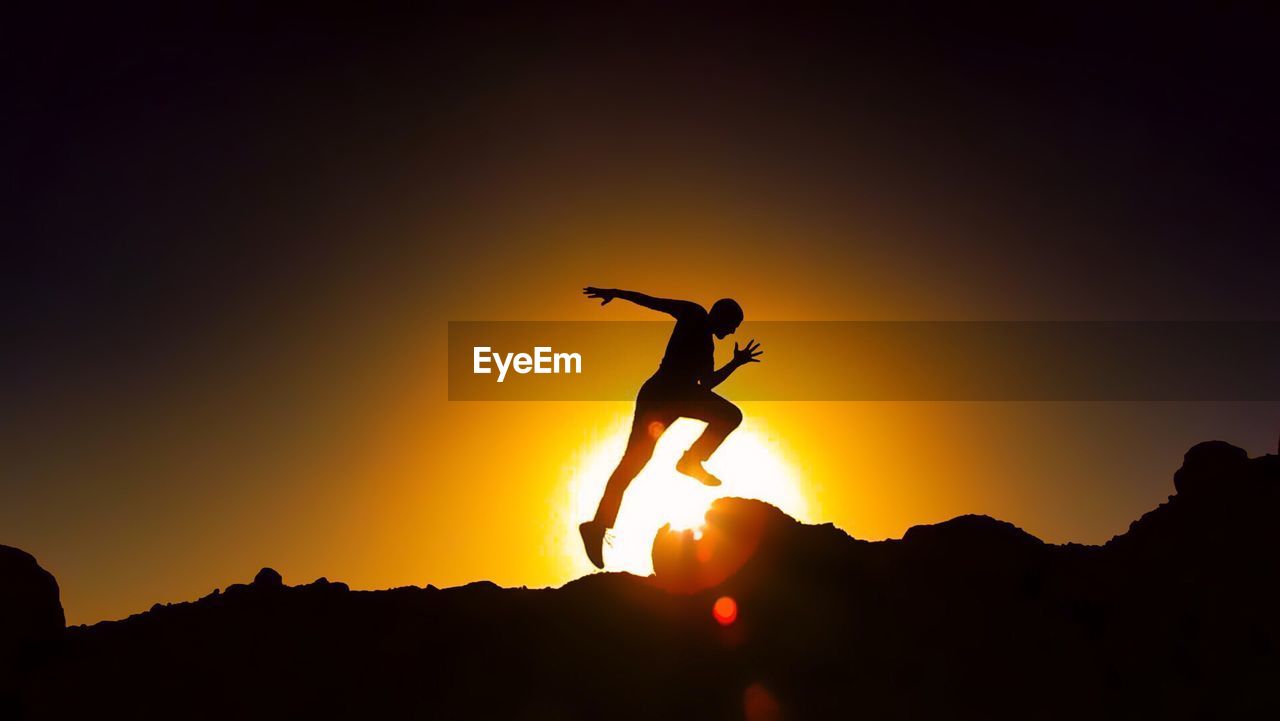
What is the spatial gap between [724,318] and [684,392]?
3.63 feet

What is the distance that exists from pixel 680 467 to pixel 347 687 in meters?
5.83

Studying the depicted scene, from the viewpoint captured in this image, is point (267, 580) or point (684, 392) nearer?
point (684, 392)

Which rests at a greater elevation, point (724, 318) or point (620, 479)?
point (724, 318)

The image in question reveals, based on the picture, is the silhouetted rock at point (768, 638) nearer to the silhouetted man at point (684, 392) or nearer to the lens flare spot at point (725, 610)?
the lens flare spot at point (725, 610)

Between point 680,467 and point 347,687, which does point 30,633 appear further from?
point 680,467

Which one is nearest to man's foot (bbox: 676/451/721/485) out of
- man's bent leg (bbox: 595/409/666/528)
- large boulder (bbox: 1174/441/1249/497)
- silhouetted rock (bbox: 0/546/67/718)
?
man's bent leg (bbox: 595/409/666/528)

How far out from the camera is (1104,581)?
47.0ft

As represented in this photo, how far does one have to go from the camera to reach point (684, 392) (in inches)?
455

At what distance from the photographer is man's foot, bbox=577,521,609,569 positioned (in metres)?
11.8

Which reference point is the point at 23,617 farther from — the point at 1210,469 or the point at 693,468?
the point at 1210,469

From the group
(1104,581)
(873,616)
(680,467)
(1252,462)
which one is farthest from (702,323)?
Result: (1252,462)

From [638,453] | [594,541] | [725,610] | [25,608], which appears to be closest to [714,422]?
[638,453]

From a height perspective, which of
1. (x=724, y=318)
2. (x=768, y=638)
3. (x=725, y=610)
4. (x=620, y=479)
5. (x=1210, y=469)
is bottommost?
(x=768, y=638)

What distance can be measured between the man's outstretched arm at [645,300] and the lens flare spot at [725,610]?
4717 millimetres
